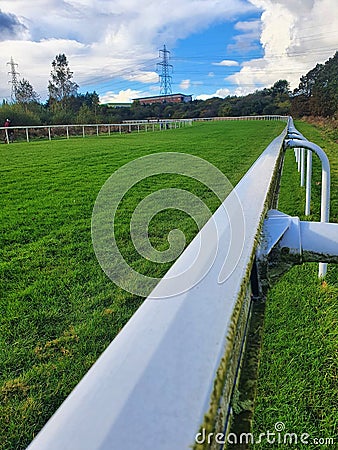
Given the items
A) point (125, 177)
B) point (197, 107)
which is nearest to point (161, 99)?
point (197, 107)

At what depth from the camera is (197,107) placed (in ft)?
247

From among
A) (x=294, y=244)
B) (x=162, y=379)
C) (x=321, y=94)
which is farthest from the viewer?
(x=321, y=94)

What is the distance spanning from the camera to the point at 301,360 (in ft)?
6.92

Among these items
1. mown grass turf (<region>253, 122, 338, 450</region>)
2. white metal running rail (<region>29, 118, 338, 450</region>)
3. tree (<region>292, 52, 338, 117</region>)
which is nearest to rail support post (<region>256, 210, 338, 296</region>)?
white metal running rail (<region>29, 118, 338, 450</region>)

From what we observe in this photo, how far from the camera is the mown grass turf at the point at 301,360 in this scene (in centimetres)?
170

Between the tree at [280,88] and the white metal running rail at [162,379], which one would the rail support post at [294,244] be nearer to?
the white metal running rail at [162,379]

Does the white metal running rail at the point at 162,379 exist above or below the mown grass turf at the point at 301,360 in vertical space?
above

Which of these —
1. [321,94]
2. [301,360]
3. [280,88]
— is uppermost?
[280,88]

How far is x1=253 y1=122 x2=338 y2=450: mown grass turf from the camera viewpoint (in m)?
1.70

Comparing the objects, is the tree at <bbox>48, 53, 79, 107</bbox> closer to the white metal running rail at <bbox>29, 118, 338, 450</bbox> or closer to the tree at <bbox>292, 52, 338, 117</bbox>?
the tree at <bbox>292, 52, 338, 117</bbox>

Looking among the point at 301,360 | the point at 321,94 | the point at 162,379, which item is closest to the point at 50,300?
the point at 301,360

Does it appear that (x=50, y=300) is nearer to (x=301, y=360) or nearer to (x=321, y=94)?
(x=301, y=360)

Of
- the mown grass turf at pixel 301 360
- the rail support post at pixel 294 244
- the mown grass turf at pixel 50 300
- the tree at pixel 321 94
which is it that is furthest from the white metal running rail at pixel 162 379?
the tree at pixel 321 94

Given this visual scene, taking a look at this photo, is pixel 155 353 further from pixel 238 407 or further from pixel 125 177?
pixel 125 177
